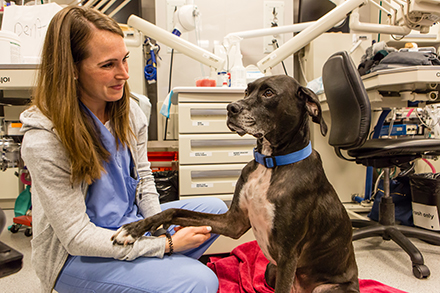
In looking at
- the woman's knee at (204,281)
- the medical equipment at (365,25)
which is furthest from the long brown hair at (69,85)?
the medical equipment at (365,25)

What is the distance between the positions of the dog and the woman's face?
38 centimetres

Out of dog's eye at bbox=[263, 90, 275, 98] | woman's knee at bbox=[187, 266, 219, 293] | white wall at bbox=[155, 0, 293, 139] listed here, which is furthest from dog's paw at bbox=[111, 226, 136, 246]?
white wall at bbox=[155, 0, 293, 139]

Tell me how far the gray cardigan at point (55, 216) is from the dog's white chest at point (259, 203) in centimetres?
29

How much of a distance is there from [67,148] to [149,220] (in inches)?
12.6

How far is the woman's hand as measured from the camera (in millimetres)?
874

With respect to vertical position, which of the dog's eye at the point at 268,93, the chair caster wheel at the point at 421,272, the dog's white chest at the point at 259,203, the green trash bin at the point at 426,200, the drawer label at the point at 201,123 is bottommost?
the chair caster wheel at the point at 421,272

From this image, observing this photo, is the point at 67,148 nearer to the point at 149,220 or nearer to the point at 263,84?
the point at 149,220

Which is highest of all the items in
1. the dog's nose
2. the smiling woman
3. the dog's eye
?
the smiling woman

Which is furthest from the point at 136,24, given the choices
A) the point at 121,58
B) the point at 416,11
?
the point at 416,11

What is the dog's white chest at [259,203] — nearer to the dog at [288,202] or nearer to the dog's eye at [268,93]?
the dog at [288,202]

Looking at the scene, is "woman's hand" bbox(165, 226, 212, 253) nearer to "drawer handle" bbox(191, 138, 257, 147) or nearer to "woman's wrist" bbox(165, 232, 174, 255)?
"woman's wrist" bbox(165, 232, 174, 255)

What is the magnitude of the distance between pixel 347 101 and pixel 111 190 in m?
1.27

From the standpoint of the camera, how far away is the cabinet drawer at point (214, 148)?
1.64m

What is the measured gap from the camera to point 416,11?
1683 mm
